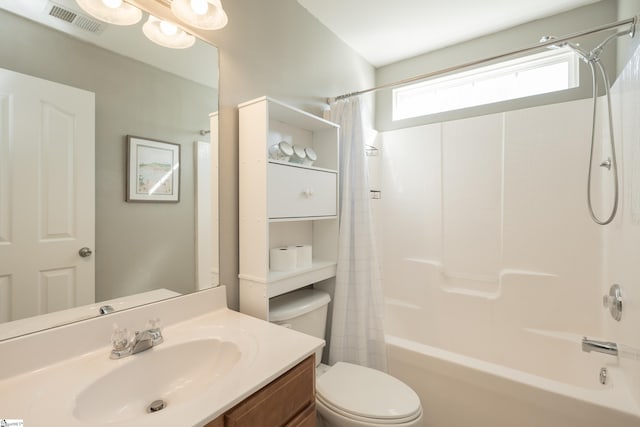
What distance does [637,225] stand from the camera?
123 centimetres

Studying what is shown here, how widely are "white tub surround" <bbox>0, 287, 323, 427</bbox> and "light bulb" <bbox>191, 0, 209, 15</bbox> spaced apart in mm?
1114

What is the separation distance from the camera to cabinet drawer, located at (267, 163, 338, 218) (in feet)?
4.46

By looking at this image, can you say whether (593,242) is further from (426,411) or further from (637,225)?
(426,411)

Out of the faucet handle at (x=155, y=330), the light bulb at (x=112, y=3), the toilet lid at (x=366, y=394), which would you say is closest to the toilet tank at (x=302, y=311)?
the toilet lid at (x=366, y=394)

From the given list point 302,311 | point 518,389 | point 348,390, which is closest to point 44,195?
point 302,311

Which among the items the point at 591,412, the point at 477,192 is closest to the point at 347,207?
the point at 477,192

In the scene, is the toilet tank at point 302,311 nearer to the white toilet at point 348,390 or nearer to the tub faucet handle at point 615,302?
the white toilet at point 348,390

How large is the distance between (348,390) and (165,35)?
5.48 feet

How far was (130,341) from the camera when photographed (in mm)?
952

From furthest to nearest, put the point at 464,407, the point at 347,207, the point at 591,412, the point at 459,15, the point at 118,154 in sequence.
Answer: the point at 459,15, the point at 347,207, the point at 464,407, the point at 591,412, the point at 118,154

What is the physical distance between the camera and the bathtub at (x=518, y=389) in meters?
1.16

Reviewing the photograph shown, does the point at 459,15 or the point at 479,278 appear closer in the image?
the point at 459,15

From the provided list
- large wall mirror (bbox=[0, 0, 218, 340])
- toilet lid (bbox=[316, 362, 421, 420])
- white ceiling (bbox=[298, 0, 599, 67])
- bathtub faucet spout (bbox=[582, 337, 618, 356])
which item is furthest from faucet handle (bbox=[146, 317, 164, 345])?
white ceiling (bbox=[298, 0, 599, 67])

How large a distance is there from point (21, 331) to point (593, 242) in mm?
2677
